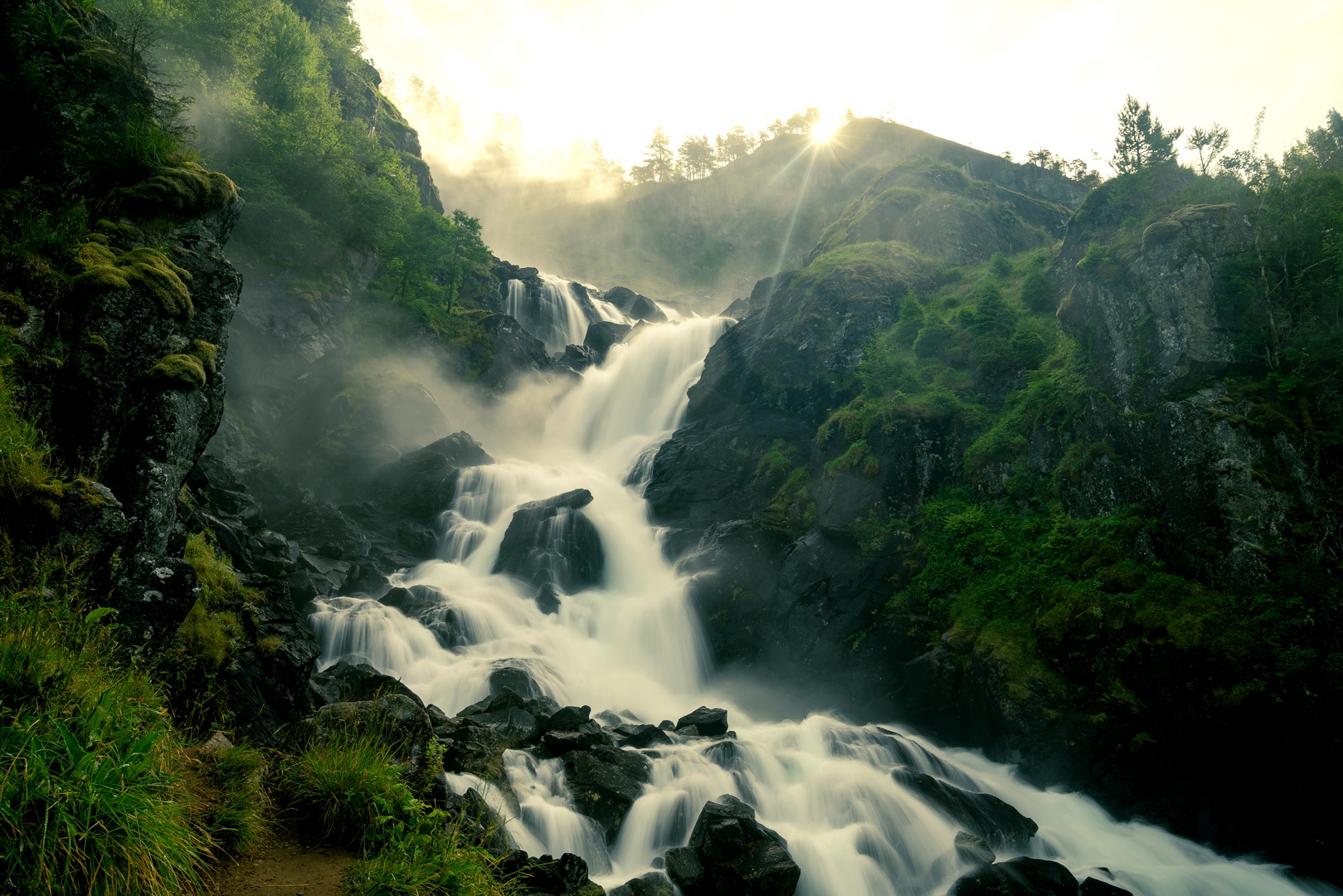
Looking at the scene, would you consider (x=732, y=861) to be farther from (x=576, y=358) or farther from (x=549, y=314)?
(x=549, y=314)

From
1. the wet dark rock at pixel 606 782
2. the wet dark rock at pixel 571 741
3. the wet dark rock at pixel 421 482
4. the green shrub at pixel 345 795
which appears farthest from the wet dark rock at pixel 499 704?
the wet dark rock at pixel 421 482

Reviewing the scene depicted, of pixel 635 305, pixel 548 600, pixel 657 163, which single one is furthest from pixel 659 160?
pixel 548 600

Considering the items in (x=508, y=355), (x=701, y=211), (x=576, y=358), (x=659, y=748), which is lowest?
(x=659, y=748)

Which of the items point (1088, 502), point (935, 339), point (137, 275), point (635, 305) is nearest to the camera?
point (137, 275)

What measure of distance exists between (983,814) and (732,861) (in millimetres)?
5968

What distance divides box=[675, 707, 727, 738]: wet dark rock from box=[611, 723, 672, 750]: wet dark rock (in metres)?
0.82

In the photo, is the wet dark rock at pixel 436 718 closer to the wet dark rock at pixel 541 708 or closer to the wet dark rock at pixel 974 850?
the wet dark rock at pixel 541 708

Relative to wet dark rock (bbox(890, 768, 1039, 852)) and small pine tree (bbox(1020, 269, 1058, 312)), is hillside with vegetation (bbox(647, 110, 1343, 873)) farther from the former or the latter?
wet dark rock (bbox(890, 768, 1039, 852))

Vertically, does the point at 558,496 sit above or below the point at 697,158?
below

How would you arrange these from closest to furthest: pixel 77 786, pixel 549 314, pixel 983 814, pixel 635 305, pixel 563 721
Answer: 1. pixel 77 786
2. pixel 983 814
3. pixel 563 721
4. pixel 549 314
5. pixel 635 305

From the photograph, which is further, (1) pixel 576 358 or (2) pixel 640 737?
(1) pixel 576 358

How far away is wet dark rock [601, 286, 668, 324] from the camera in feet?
167

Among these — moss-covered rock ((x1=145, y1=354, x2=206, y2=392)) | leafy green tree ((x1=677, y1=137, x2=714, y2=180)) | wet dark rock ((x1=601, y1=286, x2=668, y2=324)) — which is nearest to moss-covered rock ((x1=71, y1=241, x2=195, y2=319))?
moss-covered rock ((x1=145, y1=354, x2=206, y2=392))

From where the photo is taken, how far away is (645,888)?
8969mm
